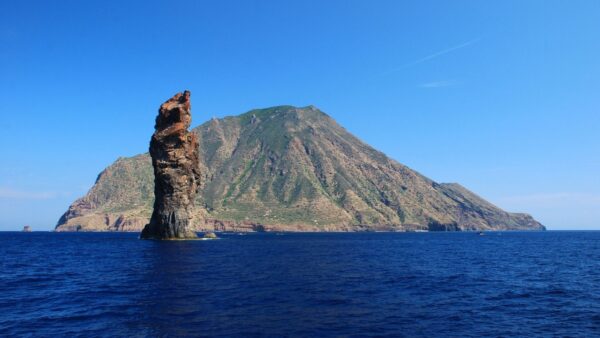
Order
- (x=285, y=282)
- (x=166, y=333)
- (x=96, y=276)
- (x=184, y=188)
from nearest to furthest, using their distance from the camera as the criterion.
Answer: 1. (x=166, y=333)
2. (x=285, y=282)
3. (x=96, y=276)
4. (x=184, y=188)

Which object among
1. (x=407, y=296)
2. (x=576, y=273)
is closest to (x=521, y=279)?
(x=576, y=273)

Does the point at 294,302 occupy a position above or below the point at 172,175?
below

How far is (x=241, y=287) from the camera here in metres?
43.1

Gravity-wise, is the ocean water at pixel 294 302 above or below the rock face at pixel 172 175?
below

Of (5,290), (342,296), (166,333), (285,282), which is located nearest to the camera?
(166,333)

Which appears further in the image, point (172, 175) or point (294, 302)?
point (172, 175)

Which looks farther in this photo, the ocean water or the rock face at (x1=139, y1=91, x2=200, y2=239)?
the rock face at (x1=139, y1=91, x2=200, y2=239)

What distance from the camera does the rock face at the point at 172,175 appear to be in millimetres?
132250

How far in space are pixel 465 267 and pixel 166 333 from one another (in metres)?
54.6

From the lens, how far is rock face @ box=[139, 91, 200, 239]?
434ft

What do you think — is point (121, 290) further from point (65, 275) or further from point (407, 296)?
point (407, 296)

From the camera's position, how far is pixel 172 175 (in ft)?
438

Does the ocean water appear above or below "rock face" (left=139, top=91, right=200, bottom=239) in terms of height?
below

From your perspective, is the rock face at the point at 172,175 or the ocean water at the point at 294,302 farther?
the rock face at the point at 172,175
